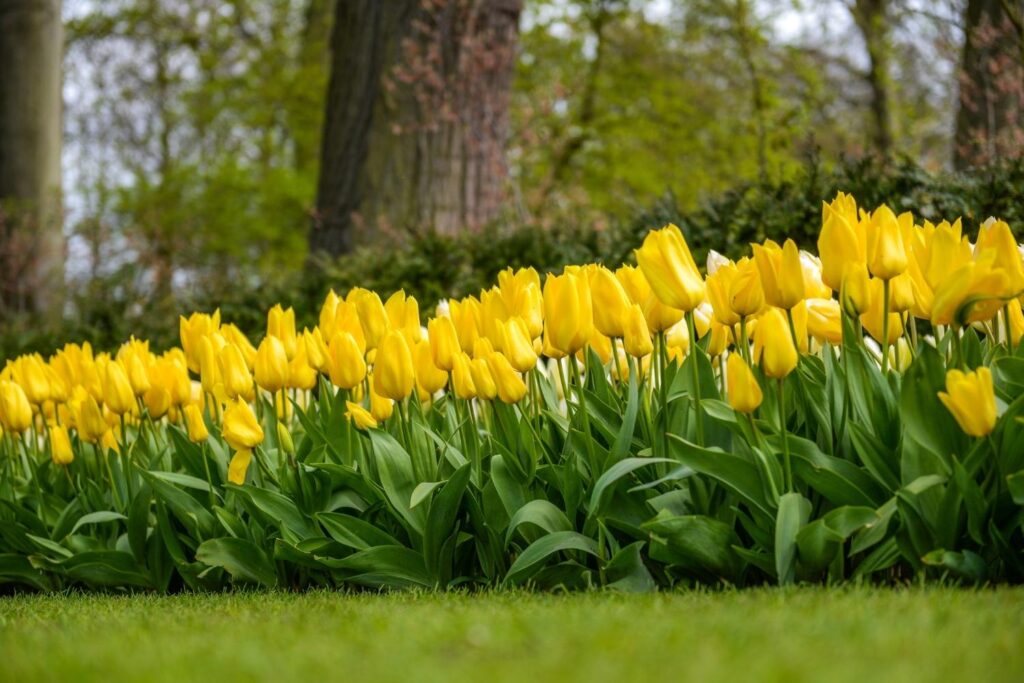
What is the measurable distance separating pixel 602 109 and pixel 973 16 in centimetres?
839

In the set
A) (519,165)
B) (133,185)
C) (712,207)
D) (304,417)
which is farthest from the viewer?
(133,185)

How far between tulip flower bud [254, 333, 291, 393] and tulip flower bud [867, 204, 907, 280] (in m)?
1.61

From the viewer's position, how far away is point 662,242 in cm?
255

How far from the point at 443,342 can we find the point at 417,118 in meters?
6.16

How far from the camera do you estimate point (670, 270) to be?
2562 millimetres

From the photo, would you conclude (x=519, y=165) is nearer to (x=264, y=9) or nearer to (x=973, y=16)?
(x=973, y=16)

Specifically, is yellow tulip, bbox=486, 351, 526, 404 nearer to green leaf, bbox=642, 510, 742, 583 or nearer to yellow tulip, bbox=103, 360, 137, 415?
green leaf, bbox=642, 510, 742, 583

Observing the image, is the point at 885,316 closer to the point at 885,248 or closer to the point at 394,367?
the point at 885,248

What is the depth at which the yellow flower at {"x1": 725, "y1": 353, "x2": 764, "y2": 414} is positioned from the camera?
2357 mm

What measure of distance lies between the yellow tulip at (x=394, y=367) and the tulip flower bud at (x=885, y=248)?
113 cm

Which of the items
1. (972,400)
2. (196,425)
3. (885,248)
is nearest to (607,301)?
(885,248)

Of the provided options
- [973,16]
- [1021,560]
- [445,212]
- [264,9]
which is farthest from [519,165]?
[264,9]

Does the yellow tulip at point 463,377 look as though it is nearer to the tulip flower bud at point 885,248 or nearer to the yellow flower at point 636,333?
the yellow flower at point 636,333

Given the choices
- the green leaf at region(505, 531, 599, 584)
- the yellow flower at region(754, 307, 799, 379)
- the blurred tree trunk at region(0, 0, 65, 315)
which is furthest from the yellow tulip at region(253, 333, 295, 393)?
the blurred tree trunk at region(0, 0, 65, 315)
